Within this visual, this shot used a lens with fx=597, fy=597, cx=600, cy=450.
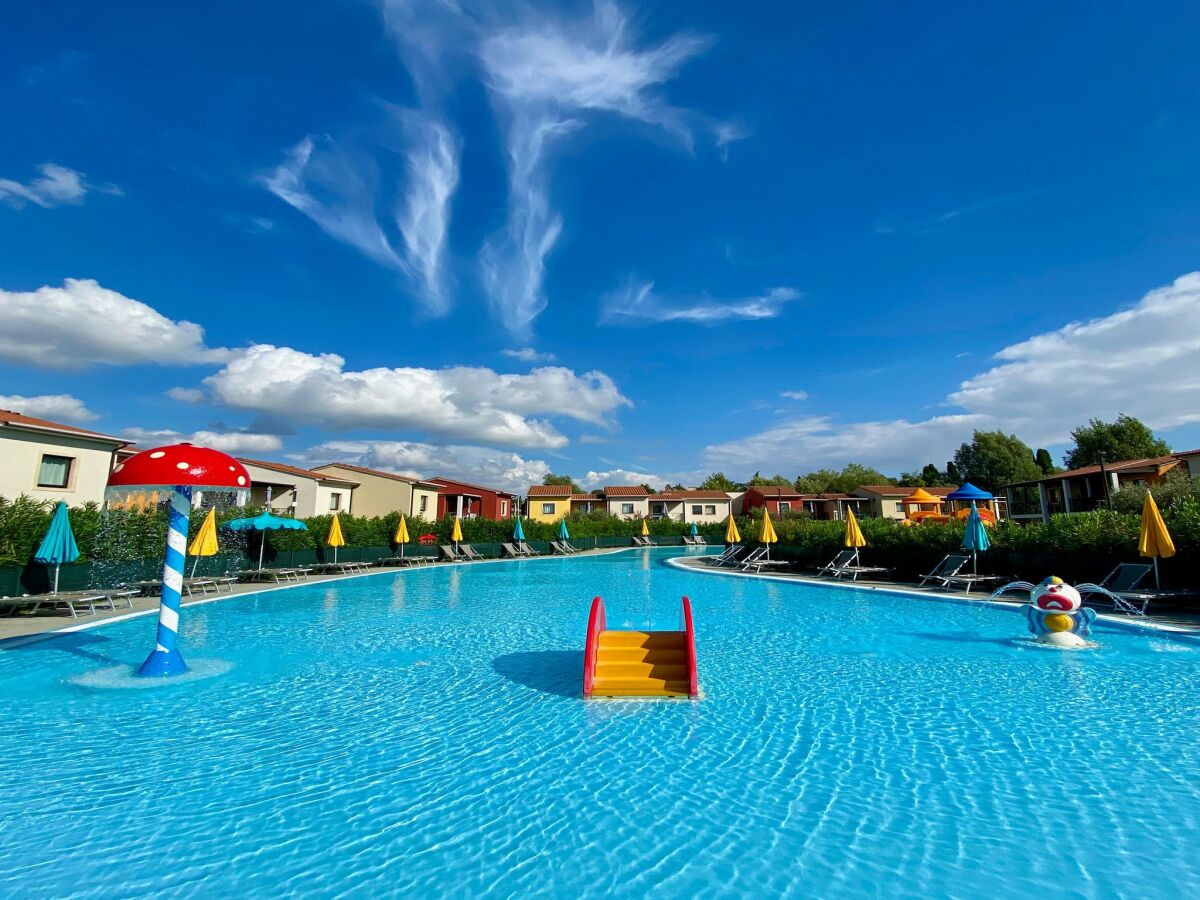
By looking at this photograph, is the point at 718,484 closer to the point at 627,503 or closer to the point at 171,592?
the point at 627,503

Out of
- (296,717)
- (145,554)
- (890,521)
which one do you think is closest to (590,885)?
(296,717)

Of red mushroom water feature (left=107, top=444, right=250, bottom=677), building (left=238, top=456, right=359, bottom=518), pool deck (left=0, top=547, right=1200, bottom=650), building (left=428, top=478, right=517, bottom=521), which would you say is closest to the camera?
red mushroom water feature (left=107, top=444, right=250, bottom=677)

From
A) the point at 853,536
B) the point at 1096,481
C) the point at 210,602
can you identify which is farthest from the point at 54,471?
the point at 1096,481

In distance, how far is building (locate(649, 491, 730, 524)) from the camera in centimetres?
6588

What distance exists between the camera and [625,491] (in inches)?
2633

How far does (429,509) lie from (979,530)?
124ft

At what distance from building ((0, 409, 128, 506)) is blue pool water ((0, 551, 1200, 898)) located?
1212 cm

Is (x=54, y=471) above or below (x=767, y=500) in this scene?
below

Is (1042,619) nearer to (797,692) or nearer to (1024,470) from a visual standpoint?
(797,692)

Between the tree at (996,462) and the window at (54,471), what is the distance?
9089cm

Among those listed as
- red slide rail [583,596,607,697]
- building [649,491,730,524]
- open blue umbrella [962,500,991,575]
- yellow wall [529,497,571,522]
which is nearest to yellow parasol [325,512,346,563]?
red slide rail [583,596,607,697]

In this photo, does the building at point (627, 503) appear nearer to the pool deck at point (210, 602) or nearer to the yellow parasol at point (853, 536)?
the pool deck at point (210, 602)

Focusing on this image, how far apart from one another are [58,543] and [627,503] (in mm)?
54362

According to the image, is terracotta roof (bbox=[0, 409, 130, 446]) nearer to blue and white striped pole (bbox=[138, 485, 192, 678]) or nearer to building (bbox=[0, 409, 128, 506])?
building (bbox=[0, 409, 128, 506])
